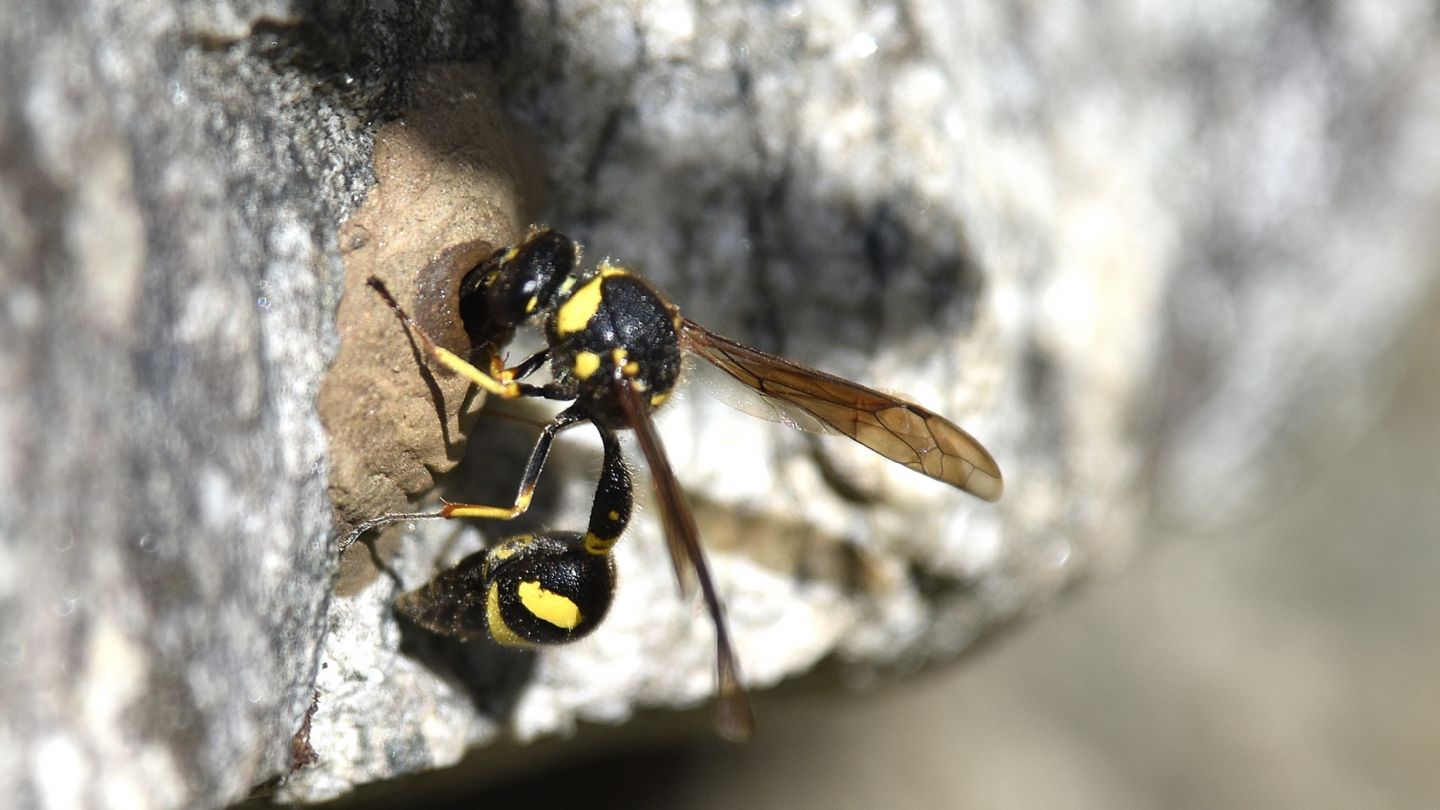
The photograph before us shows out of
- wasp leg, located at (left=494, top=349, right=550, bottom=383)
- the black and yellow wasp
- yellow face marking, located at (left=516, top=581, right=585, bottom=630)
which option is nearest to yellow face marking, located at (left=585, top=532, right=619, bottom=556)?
the black and yellow wasp

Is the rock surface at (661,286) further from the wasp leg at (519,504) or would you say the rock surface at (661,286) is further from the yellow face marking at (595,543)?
the yellow face marking at (595,543)

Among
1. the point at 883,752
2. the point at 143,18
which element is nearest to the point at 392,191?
the point at 143,18

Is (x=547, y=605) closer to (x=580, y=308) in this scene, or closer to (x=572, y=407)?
(x=572, y=407)

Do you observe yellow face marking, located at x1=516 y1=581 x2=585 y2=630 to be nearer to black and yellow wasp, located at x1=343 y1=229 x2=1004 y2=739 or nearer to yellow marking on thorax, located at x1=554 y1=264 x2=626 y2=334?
black and yellow wasp, located at x1=343 y1=229 x2=1004 y2=739

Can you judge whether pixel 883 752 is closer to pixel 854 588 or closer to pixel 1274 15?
pixel 854 588

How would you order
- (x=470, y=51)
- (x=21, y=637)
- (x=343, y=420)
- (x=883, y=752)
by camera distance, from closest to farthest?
(x=21, y=637) < (x=343, y=420) < (x=470, y=51) < (x=883, y=752)

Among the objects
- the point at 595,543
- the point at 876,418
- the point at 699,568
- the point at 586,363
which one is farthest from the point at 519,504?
the point at 876,418
